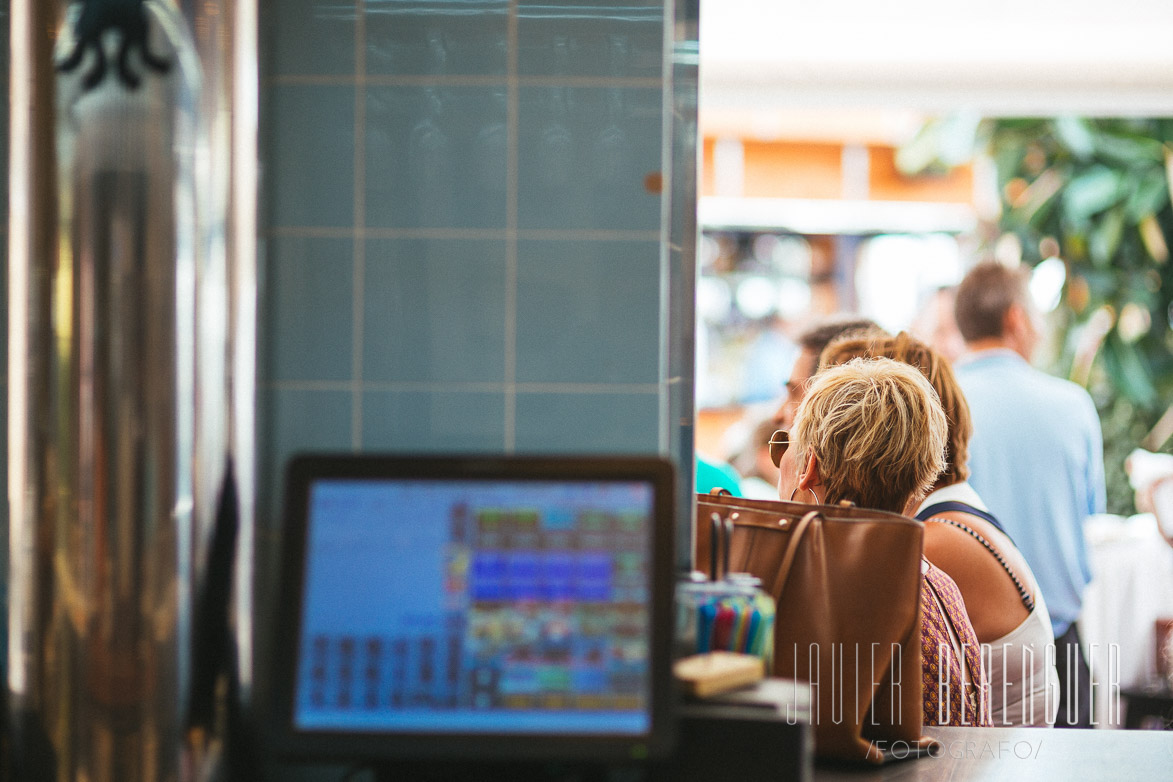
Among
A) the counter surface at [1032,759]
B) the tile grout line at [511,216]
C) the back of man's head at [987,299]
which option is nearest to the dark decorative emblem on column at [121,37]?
the tile grout line at [511,216]

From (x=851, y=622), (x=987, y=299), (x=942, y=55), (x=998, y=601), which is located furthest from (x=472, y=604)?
(x=942, y=55)

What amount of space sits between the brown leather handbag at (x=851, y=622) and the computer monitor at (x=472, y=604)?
1.26ft

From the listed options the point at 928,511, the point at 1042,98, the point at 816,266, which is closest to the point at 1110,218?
the point at 1042,98

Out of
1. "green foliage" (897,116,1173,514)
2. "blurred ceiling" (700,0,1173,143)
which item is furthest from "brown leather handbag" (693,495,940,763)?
"green foliage" (897,116,1173,514)

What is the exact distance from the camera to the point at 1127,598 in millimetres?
3381

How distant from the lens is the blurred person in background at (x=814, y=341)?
8.16 ft

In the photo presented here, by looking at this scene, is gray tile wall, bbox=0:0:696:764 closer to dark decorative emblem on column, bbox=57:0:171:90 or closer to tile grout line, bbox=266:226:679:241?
tile grout line, bbox=266:226:679:241

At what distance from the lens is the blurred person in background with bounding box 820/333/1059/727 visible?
1.75 metres

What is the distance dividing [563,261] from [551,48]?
0.81 feet

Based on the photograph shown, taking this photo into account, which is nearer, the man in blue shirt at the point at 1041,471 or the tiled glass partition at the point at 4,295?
the tiled glass partition at the point at 4,295

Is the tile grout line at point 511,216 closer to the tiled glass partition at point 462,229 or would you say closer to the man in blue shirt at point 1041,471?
the tiled glass partition at point 462,229

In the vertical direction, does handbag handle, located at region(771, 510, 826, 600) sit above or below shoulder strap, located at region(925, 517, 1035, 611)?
above

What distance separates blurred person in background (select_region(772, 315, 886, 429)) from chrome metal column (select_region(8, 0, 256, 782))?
5.36 ft

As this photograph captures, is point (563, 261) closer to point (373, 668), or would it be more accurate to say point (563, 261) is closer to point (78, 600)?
point (373, 668)
